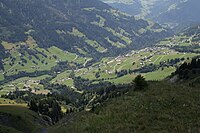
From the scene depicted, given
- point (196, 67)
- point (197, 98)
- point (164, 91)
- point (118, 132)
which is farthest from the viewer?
point (196, 67)

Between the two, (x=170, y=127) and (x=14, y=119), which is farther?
(x=14, y=119)

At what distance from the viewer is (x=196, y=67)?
144375mm

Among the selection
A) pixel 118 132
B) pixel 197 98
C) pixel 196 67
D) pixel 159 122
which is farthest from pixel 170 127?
pixel 196 67

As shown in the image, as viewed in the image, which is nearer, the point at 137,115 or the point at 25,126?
the point at 137,115

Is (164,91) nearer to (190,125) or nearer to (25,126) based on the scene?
(190,125)

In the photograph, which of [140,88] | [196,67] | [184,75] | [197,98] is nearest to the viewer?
[197,98]

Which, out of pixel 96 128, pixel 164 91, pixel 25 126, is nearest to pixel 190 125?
pixel 96 128

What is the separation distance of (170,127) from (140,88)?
34268mm

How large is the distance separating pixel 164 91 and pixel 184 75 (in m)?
74.2

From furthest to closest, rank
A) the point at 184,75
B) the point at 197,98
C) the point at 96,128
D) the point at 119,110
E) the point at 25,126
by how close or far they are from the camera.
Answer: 1. the point at 184,75
2. the point at 25,126
3. the point at 197,98
4. the point at 119,110
5. the point at 96,128

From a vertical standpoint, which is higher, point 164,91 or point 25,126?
point 164,91

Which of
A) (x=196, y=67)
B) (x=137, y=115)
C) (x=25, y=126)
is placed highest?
(x=196, y=67)

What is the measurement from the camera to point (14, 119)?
117 m

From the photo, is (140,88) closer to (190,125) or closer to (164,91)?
(164,91)
